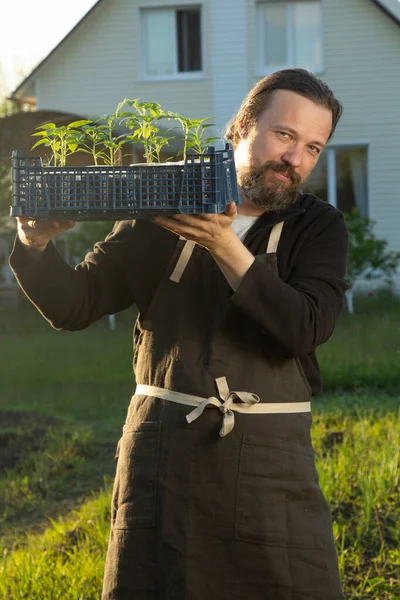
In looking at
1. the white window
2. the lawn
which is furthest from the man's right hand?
the white window

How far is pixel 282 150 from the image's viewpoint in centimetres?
249

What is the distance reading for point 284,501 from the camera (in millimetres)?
2502

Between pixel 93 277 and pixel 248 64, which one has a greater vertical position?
pixel 248 64

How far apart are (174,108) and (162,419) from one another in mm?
15446

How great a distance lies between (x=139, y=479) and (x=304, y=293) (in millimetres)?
620

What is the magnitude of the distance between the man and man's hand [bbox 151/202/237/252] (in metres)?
0.24

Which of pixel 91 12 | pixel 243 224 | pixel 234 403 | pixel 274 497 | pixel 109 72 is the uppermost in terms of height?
pixel 91 12

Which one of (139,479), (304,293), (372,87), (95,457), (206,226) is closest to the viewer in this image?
(206,226)

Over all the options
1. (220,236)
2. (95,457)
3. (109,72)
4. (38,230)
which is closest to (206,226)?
(220,236)

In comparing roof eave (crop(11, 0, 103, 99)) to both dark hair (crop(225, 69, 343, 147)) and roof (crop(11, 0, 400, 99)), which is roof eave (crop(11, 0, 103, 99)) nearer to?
roof (crop(11, 0, 400, 99))

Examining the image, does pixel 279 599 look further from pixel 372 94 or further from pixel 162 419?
pixel 372 94

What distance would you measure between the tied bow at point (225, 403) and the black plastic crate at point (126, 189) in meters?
0.49

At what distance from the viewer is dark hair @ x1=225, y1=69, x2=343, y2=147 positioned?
8.35 ft

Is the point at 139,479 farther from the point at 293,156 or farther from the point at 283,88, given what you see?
the point at 283,88
